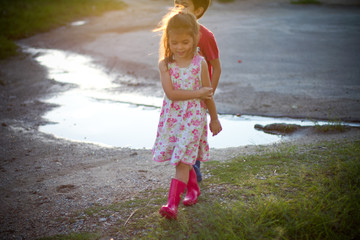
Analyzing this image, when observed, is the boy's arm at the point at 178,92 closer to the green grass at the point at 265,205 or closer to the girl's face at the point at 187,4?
the girl's face at the point at 187,4

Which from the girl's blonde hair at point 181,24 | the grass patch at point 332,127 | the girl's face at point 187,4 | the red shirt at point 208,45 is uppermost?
the girl's face at point 187,4

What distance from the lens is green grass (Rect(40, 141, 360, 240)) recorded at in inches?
94.3

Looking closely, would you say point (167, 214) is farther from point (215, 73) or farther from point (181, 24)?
point (181, 24)

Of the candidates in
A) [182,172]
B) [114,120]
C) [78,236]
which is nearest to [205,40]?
[182,172]

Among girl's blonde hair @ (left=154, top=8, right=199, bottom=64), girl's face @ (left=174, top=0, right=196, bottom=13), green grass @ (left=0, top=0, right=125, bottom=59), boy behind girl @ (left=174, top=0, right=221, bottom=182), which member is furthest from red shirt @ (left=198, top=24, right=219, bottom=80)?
green grass @ (left=0, top=0, right=125, bottom=59)

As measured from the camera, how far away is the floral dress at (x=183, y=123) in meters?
2.78

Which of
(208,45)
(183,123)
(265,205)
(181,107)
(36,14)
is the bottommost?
(36,14)

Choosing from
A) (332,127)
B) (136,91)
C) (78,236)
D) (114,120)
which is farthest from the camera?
(136,91)

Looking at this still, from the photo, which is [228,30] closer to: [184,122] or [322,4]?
[322,4]

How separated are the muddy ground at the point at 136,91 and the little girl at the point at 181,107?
598mm

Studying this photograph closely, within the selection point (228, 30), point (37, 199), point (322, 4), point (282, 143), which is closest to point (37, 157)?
point (37, 199)

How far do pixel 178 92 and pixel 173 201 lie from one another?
0.79 m

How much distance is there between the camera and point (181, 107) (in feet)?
9.27

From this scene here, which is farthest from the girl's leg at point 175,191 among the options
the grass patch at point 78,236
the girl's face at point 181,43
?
the girl's face at point 181,43
